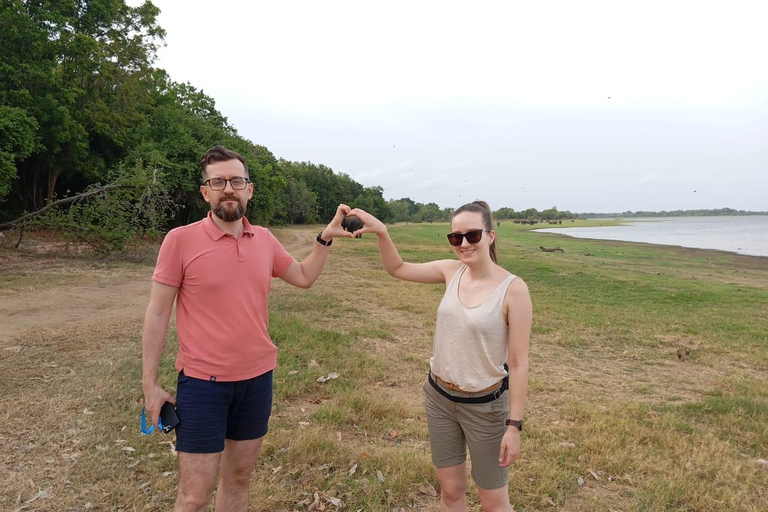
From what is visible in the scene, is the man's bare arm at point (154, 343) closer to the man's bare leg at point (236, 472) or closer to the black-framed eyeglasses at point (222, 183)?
the man's bare leg at point (236, 472)

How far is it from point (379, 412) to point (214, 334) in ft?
9.74

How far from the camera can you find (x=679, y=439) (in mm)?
4457

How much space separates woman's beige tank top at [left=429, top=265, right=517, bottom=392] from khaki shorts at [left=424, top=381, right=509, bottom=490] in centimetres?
11

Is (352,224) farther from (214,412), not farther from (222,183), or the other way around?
(214,412)

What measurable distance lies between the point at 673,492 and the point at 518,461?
3.76 feet

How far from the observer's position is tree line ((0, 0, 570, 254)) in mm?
14320

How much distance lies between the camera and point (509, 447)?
227cm

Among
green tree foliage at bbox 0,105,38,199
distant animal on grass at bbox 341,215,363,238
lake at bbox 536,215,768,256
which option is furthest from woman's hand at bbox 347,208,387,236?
lake at bbox 536,215,768,256

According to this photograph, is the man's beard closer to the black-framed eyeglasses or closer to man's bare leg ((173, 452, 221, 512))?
the black-framed eyeglasses

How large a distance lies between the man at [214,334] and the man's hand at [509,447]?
49.2 inches

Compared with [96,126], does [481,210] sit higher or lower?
lower

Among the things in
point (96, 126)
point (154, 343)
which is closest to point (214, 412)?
point (154, 343)

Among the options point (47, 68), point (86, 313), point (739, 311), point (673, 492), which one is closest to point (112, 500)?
point (673, 492)

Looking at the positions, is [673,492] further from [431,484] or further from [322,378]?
[322,378]
